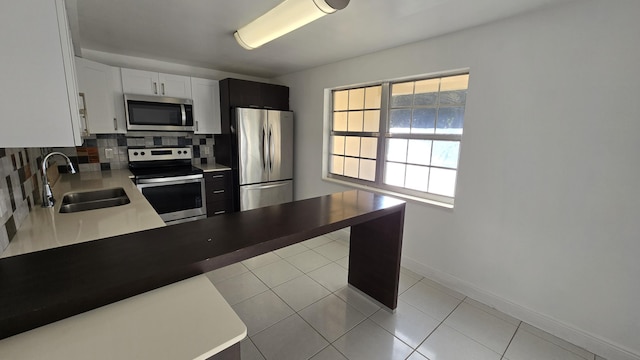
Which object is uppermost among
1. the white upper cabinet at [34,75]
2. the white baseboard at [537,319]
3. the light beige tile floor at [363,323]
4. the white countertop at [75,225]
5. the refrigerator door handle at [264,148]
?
the white upper cabinet at [34,75]

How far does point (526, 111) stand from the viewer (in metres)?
1.88

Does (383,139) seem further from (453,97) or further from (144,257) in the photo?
(144,257)

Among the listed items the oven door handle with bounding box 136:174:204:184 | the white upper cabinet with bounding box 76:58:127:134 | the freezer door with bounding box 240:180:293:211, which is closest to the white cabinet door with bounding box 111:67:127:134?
the white upper cabinet with bounding box 76:58:127:134

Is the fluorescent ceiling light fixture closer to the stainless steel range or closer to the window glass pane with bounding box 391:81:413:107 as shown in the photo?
the window glass pane with bounding box 391:81:413:107

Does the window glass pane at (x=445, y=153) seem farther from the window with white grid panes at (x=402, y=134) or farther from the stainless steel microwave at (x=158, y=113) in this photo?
the stainless steel microwave at (x=158, y=113)

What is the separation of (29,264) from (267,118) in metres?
2.92

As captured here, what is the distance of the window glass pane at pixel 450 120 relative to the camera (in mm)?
2338

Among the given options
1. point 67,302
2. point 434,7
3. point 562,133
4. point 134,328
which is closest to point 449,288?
point 562,133

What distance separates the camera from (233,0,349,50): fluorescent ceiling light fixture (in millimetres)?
1543

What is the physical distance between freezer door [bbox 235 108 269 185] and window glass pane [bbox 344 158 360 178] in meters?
1.15

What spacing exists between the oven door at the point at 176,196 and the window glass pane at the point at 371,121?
7.24 feet

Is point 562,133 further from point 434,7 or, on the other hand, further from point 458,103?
point 434,7

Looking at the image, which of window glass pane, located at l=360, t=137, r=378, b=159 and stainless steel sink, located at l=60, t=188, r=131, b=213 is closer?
stainless steel sink, located at l=60, t=188, r=131, b=213

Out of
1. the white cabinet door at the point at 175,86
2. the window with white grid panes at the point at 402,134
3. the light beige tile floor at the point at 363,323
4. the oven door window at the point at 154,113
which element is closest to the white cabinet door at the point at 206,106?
the white cabinet door at the point at 175,86
